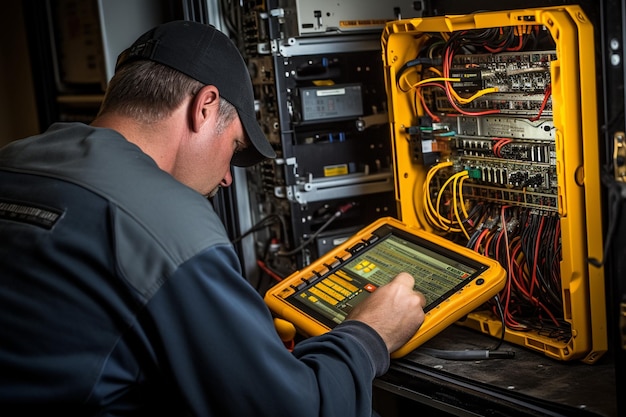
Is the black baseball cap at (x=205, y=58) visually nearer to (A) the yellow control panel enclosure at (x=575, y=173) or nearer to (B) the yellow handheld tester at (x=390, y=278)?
(B) the yellow handheld tester at (x=390, y=278)

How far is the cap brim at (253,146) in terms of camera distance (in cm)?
208

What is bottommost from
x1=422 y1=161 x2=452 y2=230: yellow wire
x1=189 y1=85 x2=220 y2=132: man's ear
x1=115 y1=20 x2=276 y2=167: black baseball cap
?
x1=422 y1=161 x2=452 y2=230: yellow wire

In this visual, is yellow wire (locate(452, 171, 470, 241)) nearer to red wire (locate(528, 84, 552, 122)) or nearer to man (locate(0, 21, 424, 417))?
red wire (locate(528, 84, 552, 122))

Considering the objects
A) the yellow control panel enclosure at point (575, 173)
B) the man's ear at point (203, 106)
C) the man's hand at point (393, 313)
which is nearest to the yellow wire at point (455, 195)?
the yellow control panel enclosure at point (575, 173)

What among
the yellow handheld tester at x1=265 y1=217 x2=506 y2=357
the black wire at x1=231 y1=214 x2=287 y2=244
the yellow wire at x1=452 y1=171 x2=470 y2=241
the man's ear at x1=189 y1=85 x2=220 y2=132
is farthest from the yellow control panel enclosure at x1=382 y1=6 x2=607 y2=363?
the black wire at x1=231 y1=214 x2=287 y2=244

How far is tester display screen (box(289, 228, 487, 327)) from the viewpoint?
2.36 m

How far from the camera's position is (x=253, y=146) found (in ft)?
7.04

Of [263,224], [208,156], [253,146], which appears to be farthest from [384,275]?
[263,224]

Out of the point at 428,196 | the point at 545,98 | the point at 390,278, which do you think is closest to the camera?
the point at 545,98

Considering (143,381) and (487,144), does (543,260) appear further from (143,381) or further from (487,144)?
(143,381)

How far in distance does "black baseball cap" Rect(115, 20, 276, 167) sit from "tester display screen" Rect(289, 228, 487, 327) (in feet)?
1.75

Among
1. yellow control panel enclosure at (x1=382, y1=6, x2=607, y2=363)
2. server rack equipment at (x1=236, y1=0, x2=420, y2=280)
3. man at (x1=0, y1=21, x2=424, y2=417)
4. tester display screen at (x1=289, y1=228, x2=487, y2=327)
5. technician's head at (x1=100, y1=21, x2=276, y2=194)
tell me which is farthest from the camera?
server rack equipment at (x1=236, y1=0, x2=420, y2=280)

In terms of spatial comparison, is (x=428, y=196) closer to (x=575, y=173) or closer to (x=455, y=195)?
(x=455, y=195)

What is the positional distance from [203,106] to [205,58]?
0.43 ft
